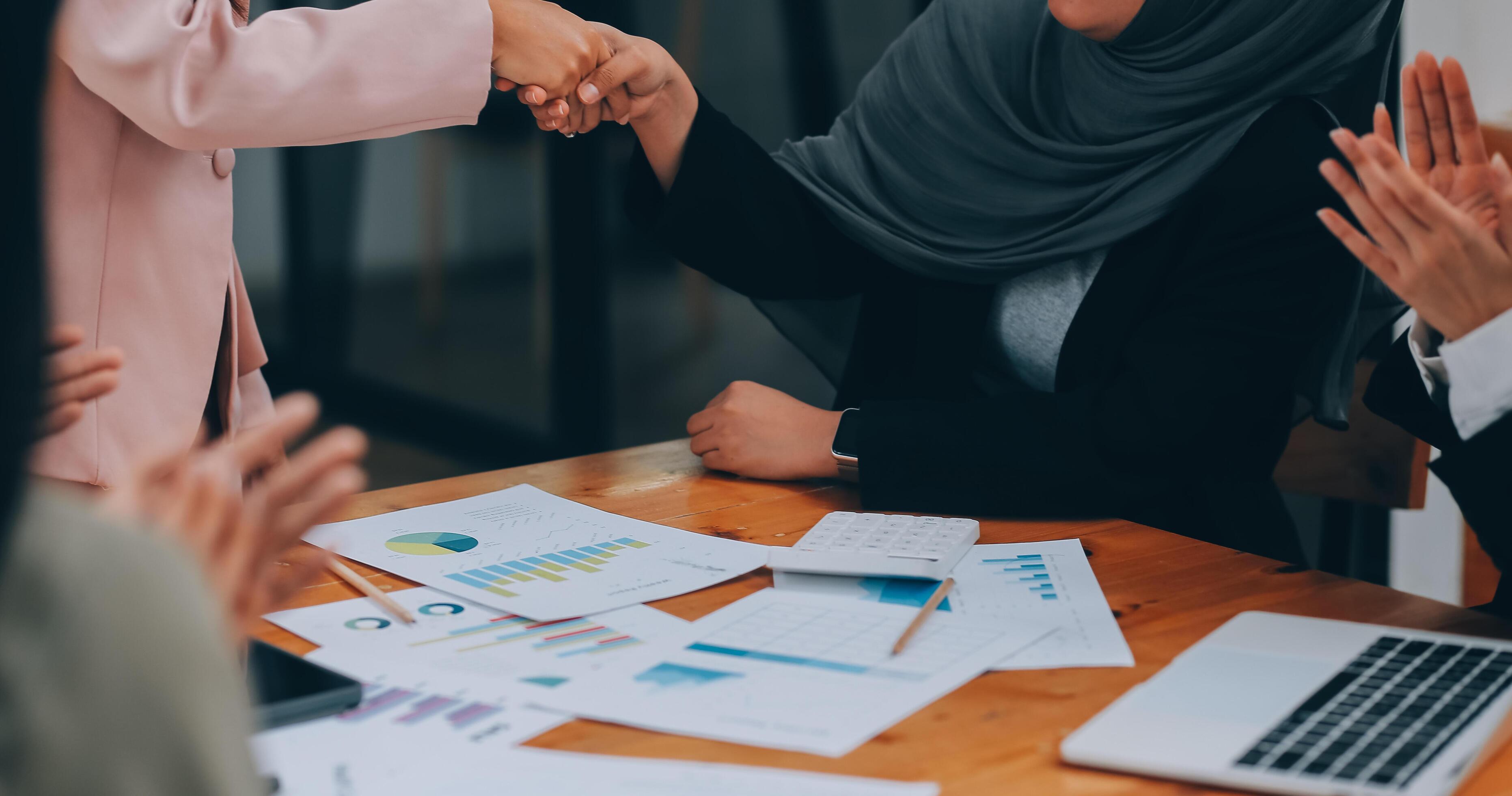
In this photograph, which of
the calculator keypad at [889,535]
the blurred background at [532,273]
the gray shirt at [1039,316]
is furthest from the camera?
the blurred background at [532,273]

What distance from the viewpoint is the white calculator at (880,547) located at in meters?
0.88

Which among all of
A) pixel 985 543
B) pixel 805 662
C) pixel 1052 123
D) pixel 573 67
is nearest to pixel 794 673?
pixel 805 662

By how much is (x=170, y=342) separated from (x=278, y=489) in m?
0.68

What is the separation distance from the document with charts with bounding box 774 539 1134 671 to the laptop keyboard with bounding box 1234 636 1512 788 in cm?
13

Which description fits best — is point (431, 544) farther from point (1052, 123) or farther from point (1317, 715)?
point (1052, 123)

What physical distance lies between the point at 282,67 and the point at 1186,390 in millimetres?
851

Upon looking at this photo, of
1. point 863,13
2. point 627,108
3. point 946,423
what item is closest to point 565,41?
point 627,108

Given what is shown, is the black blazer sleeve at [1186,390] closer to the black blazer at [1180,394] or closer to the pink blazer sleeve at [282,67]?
the black blazer at [1180,394]

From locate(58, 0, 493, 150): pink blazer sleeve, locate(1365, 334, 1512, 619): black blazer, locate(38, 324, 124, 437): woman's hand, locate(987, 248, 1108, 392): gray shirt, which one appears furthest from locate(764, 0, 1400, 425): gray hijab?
locate(38, 324, 124, 437): woman's hand

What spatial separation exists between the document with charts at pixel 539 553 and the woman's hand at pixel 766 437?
182 mm

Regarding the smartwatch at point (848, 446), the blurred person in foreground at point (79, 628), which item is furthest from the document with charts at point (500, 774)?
the smartwatch at point (848, 446)

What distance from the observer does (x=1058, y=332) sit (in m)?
1.34

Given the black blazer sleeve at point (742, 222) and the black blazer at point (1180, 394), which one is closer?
the black blazer at point (1180, 394)

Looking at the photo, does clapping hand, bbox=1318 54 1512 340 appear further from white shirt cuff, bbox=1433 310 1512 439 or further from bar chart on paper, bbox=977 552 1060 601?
bar chart on paper, bbox=977 552 1060 601
